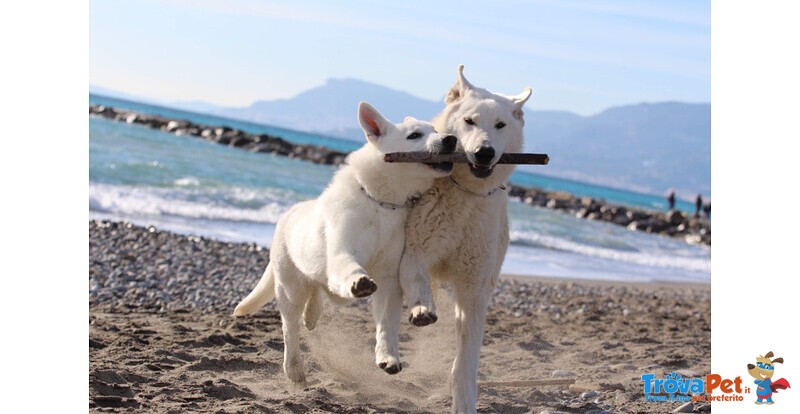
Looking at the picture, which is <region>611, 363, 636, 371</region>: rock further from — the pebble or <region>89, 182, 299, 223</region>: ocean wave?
<region>89, 182, 299, 223</region>: ocean wave

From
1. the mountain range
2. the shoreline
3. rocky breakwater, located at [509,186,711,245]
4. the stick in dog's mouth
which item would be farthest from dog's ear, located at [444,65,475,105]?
the mountain range

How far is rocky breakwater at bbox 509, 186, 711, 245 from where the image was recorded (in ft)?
118

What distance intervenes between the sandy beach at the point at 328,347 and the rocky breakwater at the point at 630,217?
23486 mm

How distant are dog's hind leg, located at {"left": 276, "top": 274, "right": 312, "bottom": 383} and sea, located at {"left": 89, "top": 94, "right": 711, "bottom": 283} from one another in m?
8.25

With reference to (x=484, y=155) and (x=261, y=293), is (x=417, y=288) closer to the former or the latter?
(x=484, y=155)

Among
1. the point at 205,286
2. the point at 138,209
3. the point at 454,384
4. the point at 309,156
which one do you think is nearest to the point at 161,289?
the point at 205,286

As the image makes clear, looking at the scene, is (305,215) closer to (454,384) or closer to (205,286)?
(454,384)

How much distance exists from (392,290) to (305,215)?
3.60ft

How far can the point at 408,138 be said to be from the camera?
575 centimetres

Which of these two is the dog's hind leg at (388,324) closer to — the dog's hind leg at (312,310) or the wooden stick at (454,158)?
the wooden stick at (454,158)

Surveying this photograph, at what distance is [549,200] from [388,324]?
37.1m

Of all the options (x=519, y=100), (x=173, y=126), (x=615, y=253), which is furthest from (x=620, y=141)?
(x=519, y=100)
